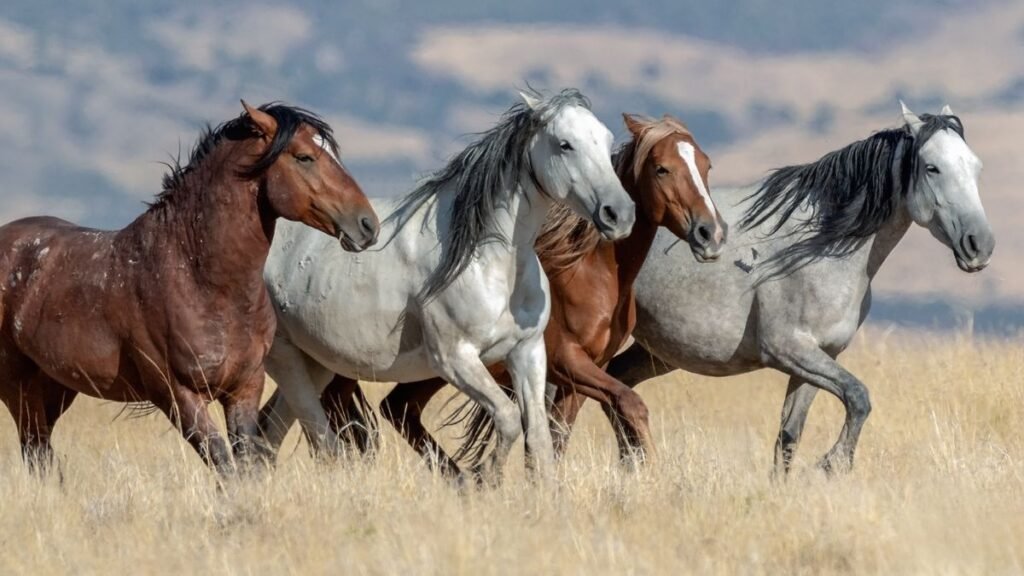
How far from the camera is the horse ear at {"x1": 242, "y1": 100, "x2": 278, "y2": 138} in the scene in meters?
7.22

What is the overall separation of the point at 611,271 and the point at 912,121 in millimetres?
1974

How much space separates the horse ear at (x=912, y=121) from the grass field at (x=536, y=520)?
71.4 inches

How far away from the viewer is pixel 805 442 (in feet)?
39.0

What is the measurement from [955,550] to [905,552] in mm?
194

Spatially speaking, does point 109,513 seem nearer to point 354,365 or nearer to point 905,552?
point 354,365

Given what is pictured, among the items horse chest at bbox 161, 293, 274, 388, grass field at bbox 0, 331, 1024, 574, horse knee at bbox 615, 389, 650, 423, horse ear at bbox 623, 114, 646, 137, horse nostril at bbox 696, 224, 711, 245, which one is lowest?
grass field at bbox 0, 331, 1024, 574

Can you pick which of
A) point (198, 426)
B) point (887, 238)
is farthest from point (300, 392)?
point (887, 238)

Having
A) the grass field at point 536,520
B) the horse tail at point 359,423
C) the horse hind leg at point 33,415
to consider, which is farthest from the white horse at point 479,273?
the horse hind leg at point 33,415

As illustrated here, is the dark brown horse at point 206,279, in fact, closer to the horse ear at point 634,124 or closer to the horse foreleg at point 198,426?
the horse foreleg at point 198,426

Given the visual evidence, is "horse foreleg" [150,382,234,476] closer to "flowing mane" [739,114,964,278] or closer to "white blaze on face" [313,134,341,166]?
"white blaze on face" [313,134,341,166]

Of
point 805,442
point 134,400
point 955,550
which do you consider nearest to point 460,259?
point 134,400

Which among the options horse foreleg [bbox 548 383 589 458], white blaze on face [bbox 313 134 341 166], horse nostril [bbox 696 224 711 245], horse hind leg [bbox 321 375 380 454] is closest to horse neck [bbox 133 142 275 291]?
white blaze on face [bbox 313 134 341 166]

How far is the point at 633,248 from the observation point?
8547 mm

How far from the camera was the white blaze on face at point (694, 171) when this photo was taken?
800 centimetres
